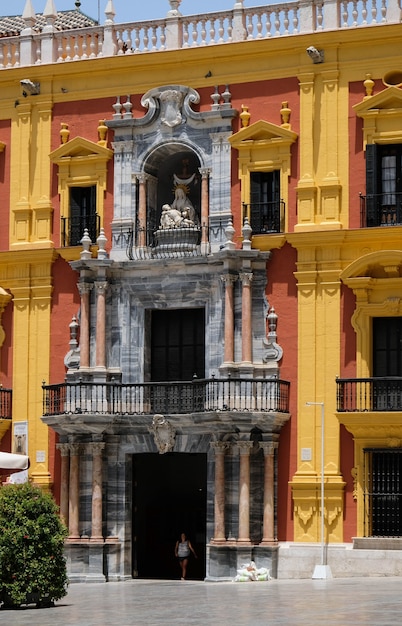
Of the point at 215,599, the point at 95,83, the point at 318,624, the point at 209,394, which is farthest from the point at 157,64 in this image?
the point at 318,624

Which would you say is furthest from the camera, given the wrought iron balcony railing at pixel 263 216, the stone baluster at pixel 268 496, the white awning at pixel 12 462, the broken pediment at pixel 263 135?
the wrought iron balcony railing at pixel 263 216

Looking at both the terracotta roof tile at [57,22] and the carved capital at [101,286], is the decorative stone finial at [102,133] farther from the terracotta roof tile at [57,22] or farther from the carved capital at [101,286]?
the terracotta roof tile at [57,22]

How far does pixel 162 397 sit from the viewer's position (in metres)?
40.5

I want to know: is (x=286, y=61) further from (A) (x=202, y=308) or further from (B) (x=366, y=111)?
(A) (x=202, y=308)

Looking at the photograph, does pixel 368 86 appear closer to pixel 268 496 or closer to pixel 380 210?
pixel 380 210

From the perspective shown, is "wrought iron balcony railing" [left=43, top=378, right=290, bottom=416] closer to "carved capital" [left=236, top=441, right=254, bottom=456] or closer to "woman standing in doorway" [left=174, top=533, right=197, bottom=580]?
"carved capital" [left=236, top=441, right=254, bottom=456]

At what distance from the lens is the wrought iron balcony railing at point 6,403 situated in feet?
137

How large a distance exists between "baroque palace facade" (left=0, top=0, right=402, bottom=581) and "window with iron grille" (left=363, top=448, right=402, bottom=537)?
0.18 ft

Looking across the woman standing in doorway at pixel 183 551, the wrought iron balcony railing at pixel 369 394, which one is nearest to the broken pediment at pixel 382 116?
the wrought iron balcony railing at pixel 369 394

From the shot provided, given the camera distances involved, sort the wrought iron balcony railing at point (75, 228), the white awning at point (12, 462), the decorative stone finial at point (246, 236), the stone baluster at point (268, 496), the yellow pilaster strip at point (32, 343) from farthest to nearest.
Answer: the wrought iron balcony railing at point (75, 228)
the yellow pilaster strip at point (32, 343)
the decorative stone finial at point (246, 236)
the stone baluster at point (268, 496)
the white awning at point (12, 462)

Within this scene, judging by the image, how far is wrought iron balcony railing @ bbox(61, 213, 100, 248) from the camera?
42.0 meters

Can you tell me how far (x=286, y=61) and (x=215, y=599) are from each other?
15079mm

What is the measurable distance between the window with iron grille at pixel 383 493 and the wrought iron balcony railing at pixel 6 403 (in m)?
10.2

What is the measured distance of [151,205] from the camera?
42.0 meters
